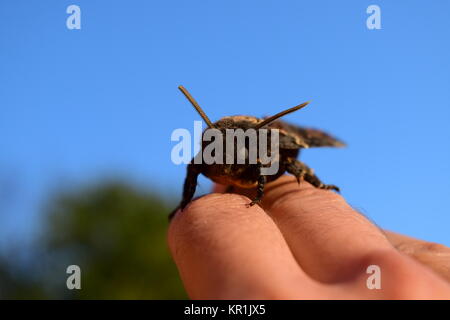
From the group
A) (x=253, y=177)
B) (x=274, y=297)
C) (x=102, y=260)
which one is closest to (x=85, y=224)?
(x=102, y=260)

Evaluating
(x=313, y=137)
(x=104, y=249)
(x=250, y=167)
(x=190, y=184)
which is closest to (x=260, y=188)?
(x=250, y=167)

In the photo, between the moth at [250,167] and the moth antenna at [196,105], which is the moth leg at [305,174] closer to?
the moth at [250,167]

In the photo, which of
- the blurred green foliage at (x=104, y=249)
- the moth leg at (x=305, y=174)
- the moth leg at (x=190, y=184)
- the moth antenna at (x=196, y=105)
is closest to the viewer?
the moth antenna at (x=196, y=105)

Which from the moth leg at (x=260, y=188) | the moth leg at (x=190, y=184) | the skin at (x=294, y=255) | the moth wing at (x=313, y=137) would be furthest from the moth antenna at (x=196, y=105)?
the moth wing at (x=313, y=137)

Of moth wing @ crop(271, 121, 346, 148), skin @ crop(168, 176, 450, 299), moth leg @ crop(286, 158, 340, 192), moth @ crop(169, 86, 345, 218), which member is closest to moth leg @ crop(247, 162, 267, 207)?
moth @ crop(169, 86, 345, 218)

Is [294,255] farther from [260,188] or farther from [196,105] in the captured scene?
[196,105]
